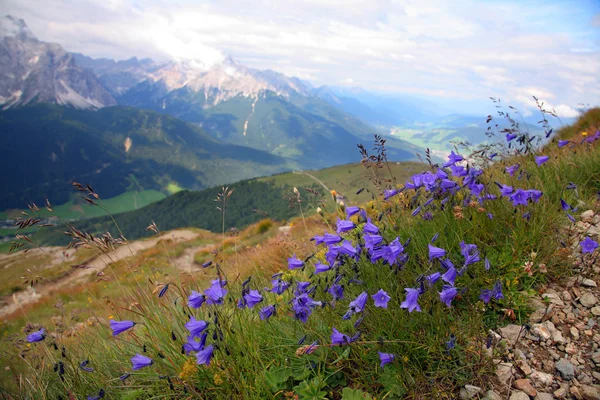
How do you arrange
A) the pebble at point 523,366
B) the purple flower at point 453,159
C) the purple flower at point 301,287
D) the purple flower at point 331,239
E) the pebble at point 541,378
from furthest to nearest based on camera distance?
1. the purple flower at point 453,159
2. the purple flower at point 331,239
3. the purple flower at point 301,287
4. the pebble at point 523,366
5. the pebble at point 541,378

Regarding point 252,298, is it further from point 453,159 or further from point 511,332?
point 453,159

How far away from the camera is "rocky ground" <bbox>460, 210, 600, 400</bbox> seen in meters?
2.97

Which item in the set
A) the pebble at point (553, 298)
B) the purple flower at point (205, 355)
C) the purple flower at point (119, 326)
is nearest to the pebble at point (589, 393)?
the pebble at point (553, 298)

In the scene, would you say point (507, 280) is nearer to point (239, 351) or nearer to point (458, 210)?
point (458, 210)

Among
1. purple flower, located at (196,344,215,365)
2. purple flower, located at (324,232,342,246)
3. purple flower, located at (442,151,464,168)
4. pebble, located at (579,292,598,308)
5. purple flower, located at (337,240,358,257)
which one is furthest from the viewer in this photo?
purple flower, located at (442,151,464,168)

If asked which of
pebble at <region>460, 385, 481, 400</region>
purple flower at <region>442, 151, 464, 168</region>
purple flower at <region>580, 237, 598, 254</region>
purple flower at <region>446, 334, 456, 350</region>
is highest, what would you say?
purple flower at <region>442, 151, 464, 168</region>

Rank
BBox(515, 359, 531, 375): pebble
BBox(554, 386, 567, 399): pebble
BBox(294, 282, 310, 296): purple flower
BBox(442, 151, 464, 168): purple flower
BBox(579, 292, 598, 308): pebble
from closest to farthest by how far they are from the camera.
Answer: BBox(554, 386, 567, 399): pebble, BBox(515, 359, 531, 375): pebble, BBox(294, 282, 310, 296): purple flower, BBox(579, 292, 598, 308): pebble, BBox(442, 151, 464, 168): purple flower

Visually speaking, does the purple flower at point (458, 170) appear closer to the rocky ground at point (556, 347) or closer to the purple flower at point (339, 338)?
the rocky ground at point (556, 347)

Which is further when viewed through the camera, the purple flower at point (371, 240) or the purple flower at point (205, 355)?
the purple flower at point (371, 240)

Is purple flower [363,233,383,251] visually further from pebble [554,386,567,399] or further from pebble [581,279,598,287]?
pebble [581,279,598,287]

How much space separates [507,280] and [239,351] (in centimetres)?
293

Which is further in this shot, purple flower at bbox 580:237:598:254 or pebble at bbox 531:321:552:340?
purple flower at bbox 580:237:598:254

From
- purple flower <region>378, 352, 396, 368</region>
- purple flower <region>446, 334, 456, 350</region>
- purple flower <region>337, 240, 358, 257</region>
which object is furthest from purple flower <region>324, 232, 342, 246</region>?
purple flower <region>446, 334, 456, 350</region>

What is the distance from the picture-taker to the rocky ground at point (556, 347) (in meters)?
2.97
